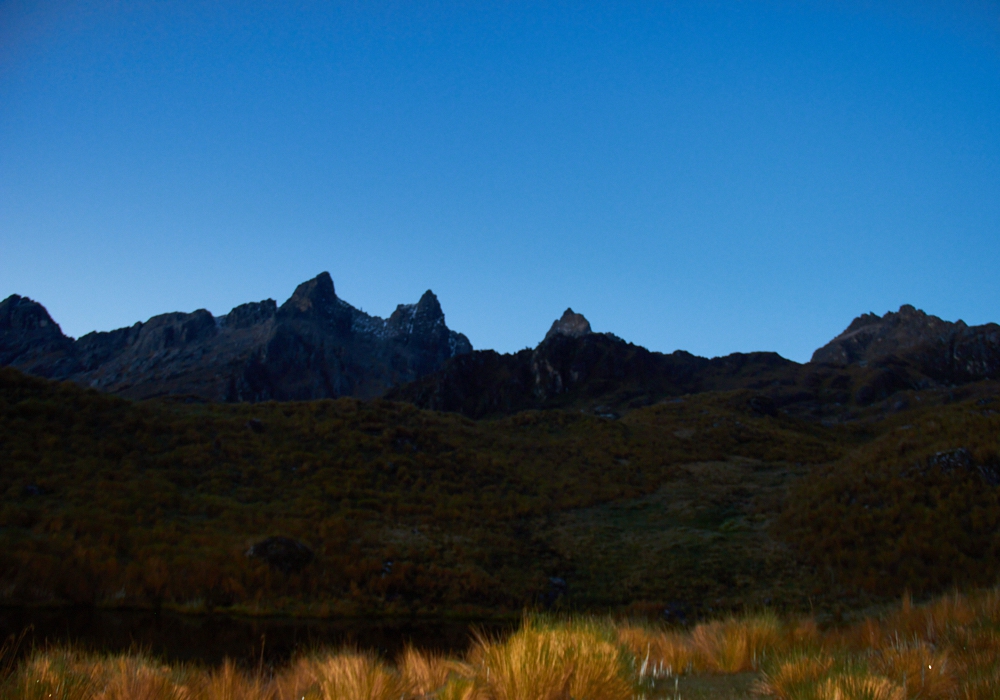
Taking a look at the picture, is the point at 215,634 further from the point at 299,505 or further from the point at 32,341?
the point at 32,341

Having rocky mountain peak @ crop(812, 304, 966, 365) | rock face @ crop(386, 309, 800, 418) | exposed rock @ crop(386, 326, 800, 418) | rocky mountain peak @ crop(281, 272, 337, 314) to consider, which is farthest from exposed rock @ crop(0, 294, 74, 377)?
rocky mountain peak @ crop(812, 304, 966, 365)

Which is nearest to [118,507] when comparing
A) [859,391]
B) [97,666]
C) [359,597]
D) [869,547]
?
[359,597]

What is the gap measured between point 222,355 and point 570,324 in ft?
378

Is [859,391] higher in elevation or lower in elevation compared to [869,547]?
higher

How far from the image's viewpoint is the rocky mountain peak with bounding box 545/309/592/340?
17585 centimetres

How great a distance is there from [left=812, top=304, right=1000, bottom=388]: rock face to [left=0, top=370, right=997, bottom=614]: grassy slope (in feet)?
249

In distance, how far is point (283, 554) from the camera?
762 inches

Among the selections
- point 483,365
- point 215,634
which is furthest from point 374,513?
point 483,365

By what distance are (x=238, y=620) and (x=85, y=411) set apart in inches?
851

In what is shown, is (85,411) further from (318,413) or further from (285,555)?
(285,555)

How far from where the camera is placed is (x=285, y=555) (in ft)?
63.5

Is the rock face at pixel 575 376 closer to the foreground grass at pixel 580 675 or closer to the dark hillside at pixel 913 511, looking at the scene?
the dark hillside at pixel 913 511

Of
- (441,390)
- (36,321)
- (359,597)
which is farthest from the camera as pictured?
(36,321)

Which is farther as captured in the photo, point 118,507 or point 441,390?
point 441,390
